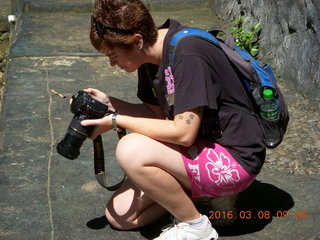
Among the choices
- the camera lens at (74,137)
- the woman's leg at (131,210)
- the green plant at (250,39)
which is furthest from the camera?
the green plant at (250,39)

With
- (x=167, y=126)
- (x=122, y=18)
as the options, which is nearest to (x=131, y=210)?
(x=167, y=126)

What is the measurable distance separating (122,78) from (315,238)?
2.73 metres

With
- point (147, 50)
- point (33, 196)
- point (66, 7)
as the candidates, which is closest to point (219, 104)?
point (147, 50)

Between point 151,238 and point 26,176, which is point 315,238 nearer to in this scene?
point 151,238

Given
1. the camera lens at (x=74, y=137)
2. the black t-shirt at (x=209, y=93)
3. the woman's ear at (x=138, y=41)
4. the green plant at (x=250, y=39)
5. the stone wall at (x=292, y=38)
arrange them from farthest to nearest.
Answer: the green plant at (x=250, y=39) → the stone wall at (x=292, y=38) → the camera lens at (x=74, y=137) → the woman's ear at (x=138, y=41) → the black t-shirt at (x=209, y=93)

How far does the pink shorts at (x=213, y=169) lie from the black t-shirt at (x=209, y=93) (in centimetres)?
4

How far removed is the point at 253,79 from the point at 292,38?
2.26 meters

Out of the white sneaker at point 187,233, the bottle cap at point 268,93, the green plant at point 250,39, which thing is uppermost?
the bottle cap at point 268,93

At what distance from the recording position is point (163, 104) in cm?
314

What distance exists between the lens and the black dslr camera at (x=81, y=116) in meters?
3.07

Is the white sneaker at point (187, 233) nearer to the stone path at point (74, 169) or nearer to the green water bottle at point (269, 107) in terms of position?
the stone path at point (74, 169)

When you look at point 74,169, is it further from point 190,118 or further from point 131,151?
point 190,118

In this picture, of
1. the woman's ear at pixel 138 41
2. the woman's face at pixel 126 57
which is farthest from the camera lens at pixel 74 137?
the woman's ear at pixel 138 41

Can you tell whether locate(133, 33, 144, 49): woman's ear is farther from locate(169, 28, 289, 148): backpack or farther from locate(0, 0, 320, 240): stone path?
locate(0, 0, 320, 240): stone path
